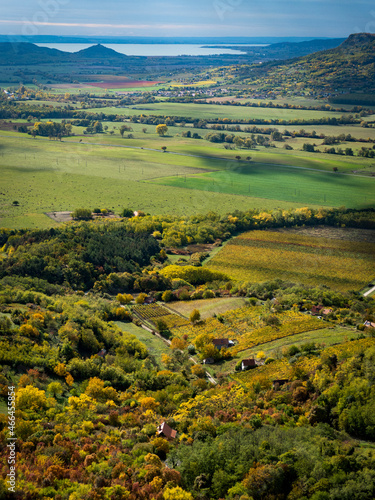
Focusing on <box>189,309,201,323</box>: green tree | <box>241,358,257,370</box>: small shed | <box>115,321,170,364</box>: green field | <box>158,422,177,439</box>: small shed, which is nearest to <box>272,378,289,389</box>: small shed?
<box>241,358,257,370</box>: small shed

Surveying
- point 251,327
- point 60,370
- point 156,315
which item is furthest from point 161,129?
point 60,370

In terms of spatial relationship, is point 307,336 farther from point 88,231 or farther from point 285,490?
point 88,231

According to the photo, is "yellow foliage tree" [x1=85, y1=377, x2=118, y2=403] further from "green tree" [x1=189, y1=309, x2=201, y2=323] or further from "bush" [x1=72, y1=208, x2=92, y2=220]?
"bush" [x1=72, y1=208, x2=92, y2=220]

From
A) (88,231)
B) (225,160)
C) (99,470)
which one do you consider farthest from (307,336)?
(225,160)

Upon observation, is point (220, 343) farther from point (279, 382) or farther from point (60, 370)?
point (60, 370)

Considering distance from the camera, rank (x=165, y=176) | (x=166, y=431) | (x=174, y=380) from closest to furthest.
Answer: (x=166, y=431) < (x=174, y=380) < (x=165, y=176)
